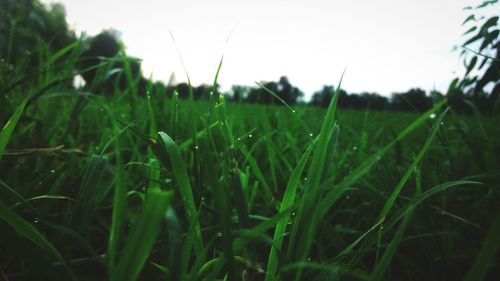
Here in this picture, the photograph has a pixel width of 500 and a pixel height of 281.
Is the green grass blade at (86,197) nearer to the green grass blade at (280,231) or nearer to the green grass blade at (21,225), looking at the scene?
the green grass blade at (21,225)

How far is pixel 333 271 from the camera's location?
0.44m

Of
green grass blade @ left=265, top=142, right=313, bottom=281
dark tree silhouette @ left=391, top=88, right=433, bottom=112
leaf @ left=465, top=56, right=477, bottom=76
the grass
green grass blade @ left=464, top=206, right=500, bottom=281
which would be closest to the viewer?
green grass blade @ left=464, top=206, right=500, bottom=281

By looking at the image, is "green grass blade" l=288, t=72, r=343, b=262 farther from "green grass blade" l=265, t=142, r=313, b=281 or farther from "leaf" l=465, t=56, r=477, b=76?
"leaf" l=465, t=56, r=477, b=76

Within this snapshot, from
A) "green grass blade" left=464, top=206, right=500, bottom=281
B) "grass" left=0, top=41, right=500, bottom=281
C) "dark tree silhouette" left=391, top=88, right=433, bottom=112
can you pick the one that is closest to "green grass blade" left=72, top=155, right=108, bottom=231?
"grass" left=0, top=41, right=500, bottom=281

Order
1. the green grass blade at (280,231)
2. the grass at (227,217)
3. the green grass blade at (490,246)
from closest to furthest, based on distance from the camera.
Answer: the green grass blade at (490,246)
the grass at (227,217)
the green grass blade at (280,231)

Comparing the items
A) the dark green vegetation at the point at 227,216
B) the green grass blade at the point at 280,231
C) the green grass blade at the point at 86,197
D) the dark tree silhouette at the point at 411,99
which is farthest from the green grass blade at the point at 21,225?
the dark tree silhouette at the point at 411,99

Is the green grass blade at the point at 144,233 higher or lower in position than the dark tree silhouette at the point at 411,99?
lower

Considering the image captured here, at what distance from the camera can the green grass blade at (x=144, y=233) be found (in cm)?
28

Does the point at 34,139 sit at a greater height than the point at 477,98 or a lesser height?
lesser

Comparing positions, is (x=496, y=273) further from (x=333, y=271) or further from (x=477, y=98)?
(x=477, y=98)

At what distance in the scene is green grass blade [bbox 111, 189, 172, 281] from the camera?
28 cm

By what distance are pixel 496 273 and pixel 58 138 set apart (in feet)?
4.45

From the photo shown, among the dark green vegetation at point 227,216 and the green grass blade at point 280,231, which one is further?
the green grass blade at point 280,231

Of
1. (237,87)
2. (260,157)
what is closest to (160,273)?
(260,157)
